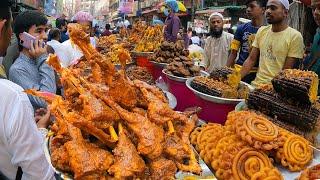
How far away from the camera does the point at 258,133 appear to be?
169cm

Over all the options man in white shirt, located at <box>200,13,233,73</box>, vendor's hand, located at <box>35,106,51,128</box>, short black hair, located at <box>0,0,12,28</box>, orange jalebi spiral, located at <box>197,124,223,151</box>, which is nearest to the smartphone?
vendor's hand, located at <box>35,106,51,128</box>

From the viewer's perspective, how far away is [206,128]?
200 centimetres

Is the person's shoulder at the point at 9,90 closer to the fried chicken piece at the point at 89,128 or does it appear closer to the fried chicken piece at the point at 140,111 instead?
the fried chicken piece at the point at 89,128

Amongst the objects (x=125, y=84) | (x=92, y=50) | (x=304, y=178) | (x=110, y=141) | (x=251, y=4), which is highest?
(x=251, y=4)

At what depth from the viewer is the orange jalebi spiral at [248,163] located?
160 cm

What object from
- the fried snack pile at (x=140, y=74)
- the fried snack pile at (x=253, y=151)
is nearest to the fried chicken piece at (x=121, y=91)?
the fried snack pile at (x=253, y=151)

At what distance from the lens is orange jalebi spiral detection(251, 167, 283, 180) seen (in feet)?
5.06

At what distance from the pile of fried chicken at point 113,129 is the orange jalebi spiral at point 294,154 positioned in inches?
19.1

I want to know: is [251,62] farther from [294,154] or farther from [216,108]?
[294,154]

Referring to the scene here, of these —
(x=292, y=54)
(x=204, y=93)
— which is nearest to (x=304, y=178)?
(x=204, y=93)

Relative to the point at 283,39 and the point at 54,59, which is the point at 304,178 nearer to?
the point at 54,59

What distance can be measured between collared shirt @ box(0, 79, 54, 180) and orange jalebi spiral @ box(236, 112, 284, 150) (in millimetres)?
1015

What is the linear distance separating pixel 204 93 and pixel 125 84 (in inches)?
39.9

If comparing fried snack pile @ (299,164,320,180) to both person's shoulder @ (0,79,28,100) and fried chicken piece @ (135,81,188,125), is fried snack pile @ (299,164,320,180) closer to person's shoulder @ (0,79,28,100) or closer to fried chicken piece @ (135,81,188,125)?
fried chicken piece @ (135,81,188,125)
